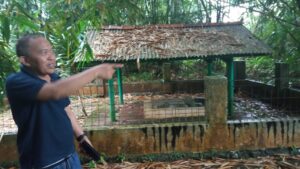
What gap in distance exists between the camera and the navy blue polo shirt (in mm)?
2006

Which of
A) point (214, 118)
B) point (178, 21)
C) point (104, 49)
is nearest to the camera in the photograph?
point (214, 118)

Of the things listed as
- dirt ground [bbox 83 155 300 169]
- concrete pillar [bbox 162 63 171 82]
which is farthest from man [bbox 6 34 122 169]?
concrete pillar [bbox 162 63 171 82]

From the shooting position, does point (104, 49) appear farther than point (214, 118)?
Yes

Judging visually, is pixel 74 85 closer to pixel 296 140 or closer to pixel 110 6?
pixel 110 6

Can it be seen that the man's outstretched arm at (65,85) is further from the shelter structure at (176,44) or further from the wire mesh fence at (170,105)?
the shelter structure at (176,44)

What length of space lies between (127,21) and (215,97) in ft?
21.6

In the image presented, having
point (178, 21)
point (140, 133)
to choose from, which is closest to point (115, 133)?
point (140, 133)

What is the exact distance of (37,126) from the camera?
211 cm

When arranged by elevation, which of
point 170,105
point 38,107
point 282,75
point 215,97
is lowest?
point 170,105

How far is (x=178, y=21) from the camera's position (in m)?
15.2

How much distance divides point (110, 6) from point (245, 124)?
321cm

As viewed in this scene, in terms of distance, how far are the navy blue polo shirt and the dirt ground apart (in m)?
3.30

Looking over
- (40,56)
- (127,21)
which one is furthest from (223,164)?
(127,21)

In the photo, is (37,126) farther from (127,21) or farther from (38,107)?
(127,21)
